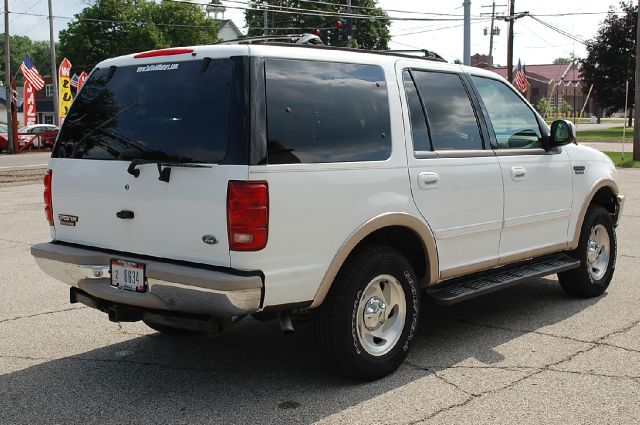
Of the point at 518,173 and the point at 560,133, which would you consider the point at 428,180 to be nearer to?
the point at 518,173

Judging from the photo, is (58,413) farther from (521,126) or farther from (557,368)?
Result: (521,126)

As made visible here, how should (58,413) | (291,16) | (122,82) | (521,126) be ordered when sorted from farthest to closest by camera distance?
(291,16) → (521,126) → (122,82) → (58,413)

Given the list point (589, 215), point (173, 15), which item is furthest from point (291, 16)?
point (589, 215)

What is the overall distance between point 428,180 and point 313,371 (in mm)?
1421

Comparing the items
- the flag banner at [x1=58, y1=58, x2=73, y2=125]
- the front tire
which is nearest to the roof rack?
the front tire

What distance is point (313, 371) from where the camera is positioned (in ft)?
15.2

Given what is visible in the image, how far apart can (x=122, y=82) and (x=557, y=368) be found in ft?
10.8

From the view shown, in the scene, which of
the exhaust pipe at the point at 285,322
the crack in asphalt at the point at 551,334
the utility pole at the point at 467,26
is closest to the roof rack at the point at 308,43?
the exhaust pipe at the point at 285,322

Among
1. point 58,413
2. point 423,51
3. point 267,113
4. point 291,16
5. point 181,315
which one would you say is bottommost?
point 58,413

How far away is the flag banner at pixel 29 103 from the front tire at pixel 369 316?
3648 centimetres

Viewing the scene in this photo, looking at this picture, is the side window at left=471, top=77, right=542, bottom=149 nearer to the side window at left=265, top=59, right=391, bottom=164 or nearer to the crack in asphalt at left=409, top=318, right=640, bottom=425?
the side window at left=265, top=59, right=391, bottom=164

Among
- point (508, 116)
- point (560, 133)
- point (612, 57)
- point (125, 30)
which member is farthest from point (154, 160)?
point (125, 30)

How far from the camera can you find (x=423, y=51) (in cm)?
543

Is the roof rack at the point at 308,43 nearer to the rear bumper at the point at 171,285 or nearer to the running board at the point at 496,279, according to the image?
the rear bumper at the point at 171,285
